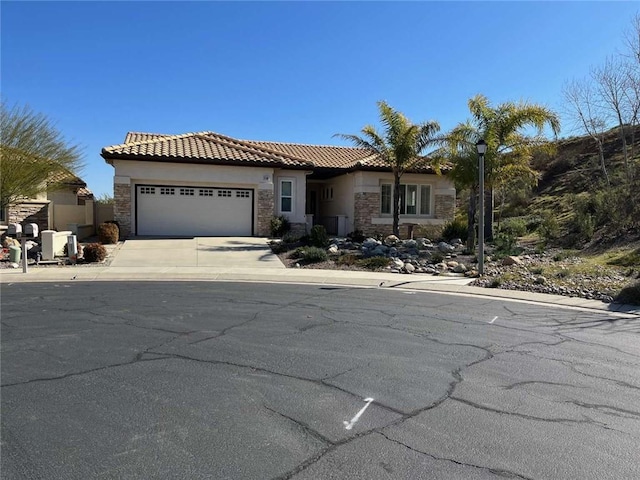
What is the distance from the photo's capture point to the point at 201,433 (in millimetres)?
4145

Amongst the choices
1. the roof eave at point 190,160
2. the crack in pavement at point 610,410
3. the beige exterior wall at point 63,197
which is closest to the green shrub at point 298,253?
the roof eave at point 190,160

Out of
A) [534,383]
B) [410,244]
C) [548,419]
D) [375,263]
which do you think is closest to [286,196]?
[410,244]

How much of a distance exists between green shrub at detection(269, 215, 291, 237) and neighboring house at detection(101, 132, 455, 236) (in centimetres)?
31

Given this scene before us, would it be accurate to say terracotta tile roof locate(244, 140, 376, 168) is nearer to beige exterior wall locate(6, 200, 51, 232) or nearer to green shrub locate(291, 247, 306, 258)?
green shrub locate(291, 247, 306, 258)

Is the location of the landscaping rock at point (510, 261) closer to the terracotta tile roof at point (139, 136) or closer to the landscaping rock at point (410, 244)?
the landscaping rock at point (410, 244)

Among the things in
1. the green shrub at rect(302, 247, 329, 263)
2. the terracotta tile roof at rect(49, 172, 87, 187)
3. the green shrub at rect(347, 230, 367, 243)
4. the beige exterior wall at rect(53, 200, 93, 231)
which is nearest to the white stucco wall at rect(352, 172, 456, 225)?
the green shrub at rect(347, 230, 367, 243)

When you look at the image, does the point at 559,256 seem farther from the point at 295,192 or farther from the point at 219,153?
the point at 219,153

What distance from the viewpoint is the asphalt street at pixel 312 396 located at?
3.72m

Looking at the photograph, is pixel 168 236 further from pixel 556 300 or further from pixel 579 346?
pixel 579 346

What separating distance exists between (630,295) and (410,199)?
17.5 meters

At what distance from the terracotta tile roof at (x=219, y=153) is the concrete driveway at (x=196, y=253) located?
3.94 metres

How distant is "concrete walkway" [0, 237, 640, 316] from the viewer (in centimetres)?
1264

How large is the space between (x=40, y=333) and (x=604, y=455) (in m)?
7.20

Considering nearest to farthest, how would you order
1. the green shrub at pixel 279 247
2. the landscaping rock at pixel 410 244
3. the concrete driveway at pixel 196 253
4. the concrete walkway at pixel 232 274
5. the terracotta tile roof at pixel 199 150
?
1. the concrete walkway at pixel 232 274
2. the concrete driveway at pixel 196 253
3. the green shrub at pixel 279 247
4. the landscaping rock at pixel 410 244
5. the terracotta tile roof at pixel 199 150
